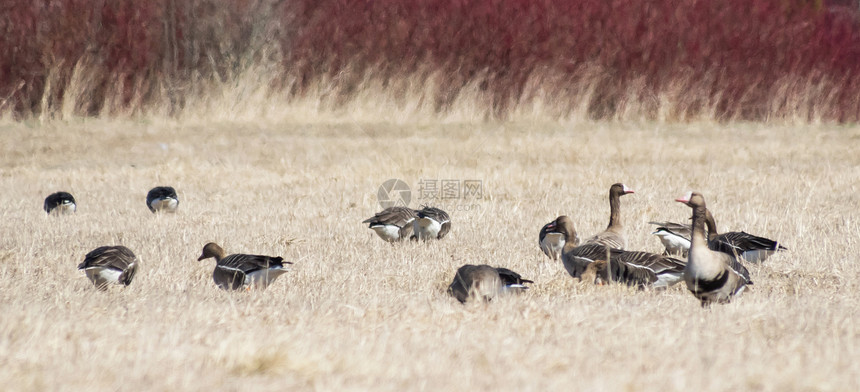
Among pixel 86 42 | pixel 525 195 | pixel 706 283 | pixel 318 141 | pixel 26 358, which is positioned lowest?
pixel 26 358

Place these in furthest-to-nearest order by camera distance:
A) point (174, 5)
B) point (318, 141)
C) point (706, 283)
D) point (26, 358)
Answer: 1. point (174, 5)
2. point (318, 141)
3. point (706, 283)
4. point (26, 358)

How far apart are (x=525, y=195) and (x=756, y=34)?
1139cm

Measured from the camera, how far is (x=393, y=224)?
8.78 meters

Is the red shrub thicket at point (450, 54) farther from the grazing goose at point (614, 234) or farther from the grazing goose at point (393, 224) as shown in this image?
the grazing goose at point (614, 234)

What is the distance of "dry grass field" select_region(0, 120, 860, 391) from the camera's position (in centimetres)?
414

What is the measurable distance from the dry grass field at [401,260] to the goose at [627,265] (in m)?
0.17

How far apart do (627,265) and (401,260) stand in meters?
2.01

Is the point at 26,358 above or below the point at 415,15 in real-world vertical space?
below

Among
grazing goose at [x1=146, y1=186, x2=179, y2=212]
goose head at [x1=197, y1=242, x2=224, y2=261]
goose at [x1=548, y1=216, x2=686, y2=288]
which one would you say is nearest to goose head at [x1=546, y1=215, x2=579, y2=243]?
goose at [x1=548, y1=216, x2=686, y2=288]

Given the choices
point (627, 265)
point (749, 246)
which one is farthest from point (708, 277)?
point (749, 246)

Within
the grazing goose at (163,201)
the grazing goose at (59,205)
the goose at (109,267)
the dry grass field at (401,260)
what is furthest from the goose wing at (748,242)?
the grazing goose at (59,205)

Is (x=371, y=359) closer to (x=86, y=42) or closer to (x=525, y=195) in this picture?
(x=525, y=195)

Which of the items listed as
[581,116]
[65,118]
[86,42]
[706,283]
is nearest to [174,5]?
[86,42]

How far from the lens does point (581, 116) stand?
18.9 m
